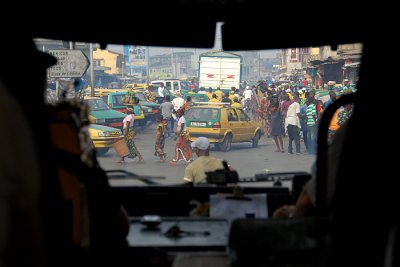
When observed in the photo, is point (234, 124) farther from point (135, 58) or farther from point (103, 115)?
point (135, 58)

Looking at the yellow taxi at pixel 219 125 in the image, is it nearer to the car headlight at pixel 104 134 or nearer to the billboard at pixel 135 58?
the car headlight at pixel 104 134

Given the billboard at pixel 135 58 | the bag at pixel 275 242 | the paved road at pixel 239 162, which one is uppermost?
the bag at pixel 275 242

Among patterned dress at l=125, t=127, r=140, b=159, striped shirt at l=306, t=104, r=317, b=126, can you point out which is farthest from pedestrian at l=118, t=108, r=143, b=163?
striped shirt at l=306, t=104, r=317, b=126

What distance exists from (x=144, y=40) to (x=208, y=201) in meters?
1.11

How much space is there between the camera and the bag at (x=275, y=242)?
130 inches

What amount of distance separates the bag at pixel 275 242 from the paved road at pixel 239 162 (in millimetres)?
15431

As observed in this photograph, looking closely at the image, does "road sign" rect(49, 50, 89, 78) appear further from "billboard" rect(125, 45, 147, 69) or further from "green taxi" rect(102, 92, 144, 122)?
"billboard" rect(125, 45, 147, 69)

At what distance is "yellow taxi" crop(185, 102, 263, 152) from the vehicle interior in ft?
73.6

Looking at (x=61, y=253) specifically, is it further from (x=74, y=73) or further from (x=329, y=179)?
(x=74, y=73)

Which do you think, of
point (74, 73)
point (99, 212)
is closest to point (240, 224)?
point (99, 212)

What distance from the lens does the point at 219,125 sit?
2692cm

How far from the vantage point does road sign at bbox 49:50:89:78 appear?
19.9 m

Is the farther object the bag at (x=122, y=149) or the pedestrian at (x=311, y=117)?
the pedestrian at (x=311, y=117)

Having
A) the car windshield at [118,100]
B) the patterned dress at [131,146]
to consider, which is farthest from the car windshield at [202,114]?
the car windshield at [118,100]
